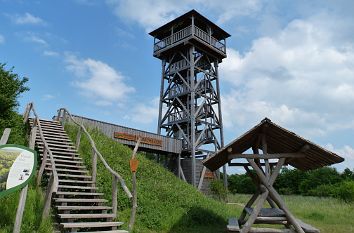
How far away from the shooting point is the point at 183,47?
27.2 metres

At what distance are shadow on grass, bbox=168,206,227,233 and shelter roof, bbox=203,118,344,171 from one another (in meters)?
2.09

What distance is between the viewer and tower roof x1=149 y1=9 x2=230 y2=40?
1048 inches

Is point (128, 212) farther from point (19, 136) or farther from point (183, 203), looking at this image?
point (19, 136)

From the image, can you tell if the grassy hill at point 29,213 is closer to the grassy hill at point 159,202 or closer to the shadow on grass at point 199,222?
the grassy hill at point 159,202

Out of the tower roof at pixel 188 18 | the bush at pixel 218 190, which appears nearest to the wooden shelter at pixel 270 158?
the bush at pixel 218 190

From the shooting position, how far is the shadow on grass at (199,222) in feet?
33.9

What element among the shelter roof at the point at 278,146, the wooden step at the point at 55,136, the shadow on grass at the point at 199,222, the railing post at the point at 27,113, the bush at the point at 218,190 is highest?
the railing post at the point at 27,113

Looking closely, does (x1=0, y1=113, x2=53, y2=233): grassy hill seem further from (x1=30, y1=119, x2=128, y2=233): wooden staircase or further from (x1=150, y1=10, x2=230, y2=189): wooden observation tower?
(x1=150, y1=10, x2=230, y2=189): wooden observation tower

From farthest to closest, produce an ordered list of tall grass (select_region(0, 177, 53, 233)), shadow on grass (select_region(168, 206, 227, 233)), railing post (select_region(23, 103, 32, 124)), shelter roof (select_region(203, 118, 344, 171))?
1. railing post (select_region(23, 103, 32, 124))
2. shadow on grass (select_region(168, 206, 227, 233))
3. shelter roof (select_region(203, 118, 344, 171))
4. tall grass (select_region(0, 177, 53, 233))

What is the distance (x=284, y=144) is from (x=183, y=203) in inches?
187

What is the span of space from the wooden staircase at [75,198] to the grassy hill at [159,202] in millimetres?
569

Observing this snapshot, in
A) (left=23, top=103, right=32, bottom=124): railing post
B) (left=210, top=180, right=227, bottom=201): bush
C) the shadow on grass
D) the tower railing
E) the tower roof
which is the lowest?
the shadow on grass

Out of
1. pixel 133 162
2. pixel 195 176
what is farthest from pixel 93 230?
pixel 195 176

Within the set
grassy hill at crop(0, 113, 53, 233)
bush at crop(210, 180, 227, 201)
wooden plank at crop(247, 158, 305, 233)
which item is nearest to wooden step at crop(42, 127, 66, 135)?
grassy hill at crop(0, 113, 53, 233)
